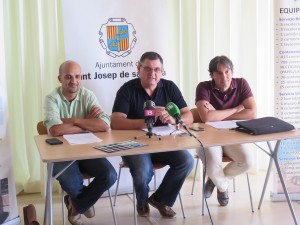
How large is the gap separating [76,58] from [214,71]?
115cm

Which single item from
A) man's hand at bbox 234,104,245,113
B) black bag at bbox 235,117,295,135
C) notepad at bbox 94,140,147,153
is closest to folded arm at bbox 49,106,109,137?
A: notepad at bbox 94,140,147,153

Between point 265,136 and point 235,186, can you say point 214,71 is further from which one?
point 235,186

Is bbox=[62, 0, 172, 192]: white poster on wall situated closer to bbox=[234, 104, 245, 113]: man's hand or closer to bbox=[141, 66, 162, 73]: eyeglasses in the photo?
bbox=[141, 66, 162, 73]: eyeglasses

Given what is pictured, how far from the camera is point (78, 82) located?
3.19 meters

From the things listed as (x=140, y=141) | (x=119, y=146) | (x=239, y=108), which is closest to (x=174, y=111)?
(x=140, y=141)

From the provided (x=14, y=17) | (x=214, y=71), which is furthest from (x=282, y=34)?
(x=14, y=17)

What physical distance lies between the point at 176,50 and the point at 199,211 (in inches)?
62.1

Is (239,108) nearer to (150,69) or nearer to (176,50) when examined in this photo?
(150,69)

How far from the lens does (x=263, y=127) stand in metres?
2.77

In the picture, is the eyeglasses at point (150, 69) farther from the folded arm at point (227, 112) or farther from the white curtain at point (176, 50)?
the white curtain at point (176, 50)

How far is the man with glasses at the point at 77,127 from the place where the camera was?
9.49 ft

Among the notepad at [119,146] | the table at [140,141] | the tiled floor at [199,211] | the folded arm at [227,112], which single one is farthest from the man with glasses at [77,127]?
the folded arm at [227,112]

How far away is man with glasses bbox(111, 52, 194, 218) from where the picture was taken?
3018 millimetres

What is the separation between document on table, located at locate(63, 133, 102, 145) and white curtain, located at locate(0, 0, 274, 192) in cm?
94
